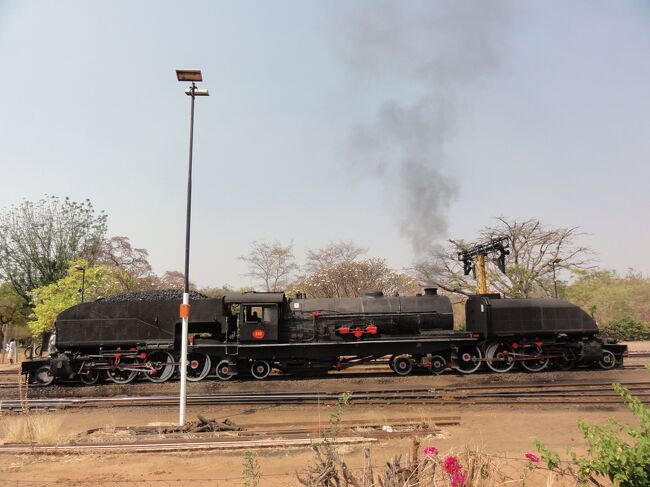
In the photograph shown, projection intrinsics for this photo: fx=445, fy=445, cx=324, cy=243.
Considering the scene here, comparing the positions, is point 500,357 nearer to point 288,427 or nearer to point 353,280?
point 288,427

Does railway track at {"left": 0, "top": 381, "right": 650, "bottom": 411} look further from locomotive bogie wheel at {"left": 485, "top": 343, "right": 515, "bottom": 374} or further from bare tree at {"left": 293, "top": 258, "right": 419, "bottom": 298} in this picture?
bare tree at {"left": 293, "top": 258, "right": 419, "bottom": 298}

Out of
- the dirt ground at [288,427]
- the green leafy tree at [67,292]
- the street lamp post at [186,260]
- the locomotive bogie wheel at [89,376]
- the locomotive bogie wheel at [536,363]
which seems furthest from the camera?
the green leafy tree at [67,292]

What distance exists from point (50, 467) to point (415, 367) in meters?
11.5

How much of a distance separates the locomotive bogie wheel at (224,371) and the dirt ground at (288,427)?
0.61 metres

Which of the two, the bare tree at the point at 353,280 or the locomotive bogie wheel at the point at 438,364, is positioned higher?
the bare tree at the point at 353,280

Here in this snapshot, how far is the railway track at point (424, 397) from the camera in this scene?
10.6 meters

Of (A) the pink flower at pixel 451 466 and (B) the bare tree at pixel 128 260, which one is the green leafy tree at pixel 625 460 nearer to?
(A) the pink flower at pixel 451 466

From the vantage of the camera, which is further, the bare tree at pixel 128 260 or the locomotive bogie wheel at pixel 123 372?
the bare tree at pixel 128 260

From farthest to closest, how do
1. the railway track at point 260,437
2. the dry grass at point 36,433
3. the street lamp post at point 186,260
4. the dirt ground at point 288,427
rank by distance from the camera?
the street lamp post at point 186,260
the dry grass at point 36,433
the railway track at point 260,437
the dirt ground at point 288,427

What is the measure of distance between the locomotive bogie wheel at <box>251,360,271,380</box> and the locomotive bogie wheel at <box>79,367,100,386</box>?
211 inches

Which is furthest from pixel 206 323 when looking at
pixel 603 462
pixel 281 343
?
pixel 603 462

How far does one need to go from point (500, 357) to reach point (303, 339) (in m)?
6.64

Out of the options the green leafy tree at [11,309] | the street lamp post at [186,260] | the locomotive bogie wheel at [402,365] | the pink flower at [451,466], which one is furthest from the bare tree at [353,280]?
the pink flower at [451,466]

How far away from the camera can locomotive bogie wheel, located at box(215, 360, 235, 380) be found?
48.5 feet
